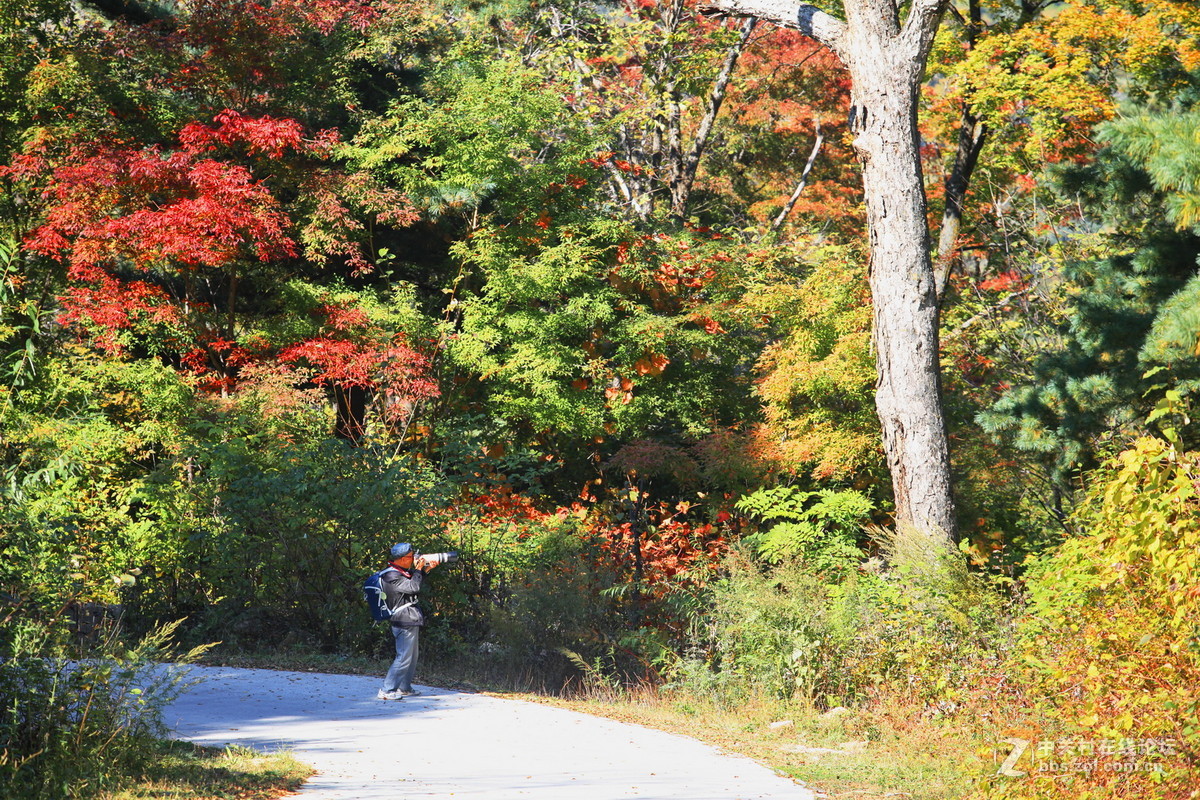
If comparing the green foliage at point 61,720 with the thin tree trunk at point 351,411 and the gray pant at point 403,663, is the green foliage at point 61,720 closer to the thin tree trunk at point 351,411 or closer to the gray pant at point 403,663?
the gray pant at point 403,663

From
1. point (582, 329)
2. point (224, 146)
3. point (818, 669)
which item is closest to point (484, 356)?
point (582, 329)

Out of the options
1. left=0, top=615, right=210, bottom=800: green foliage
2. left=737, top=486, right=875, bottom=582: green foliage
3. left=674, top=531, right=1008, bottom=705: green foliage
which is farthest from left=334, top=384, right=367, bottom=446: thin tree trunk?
left=0, top=615, right=210, bottom=800: green foliage

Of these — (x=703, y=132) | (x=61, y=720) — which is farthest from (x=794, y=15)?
(x=61, y=720)

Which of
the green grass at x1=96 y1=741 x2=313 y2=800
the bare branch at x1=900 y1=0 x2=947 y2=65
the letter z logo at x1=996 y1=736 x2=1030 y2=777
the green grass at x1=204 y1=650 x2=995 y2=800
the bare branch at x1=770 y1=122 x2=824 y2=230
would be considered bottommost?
the green grass at x1=204 y1=650 x2=995 y2=800

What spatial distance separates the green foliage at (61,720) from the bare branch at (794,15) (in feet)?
30.4

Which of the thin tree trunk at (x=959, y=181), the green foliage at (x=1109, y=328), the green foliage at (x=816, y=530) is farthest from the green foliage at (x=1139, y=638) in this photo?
the thin tree trunk at (x=959, y=181)

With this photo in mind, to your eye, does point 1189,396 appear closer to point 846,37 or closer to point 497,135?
point 846,37

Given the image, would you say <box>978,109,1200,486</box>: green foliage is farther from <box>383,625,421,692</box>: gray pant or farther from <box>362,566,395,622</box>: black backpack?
<box>362,566,395,622</box>: black backpack

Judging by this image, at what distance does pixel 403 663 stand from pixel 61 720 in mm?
3959

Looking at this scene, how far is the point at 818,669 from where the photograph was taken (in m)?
9.87

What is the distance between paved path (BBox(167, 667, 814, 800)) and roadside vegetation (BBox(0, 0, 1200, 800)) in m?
0.63

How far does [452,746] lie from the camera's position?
784 centimetres

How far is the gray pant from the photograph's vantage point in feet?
32.1

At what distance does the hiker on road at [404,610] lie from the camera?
386 inches
